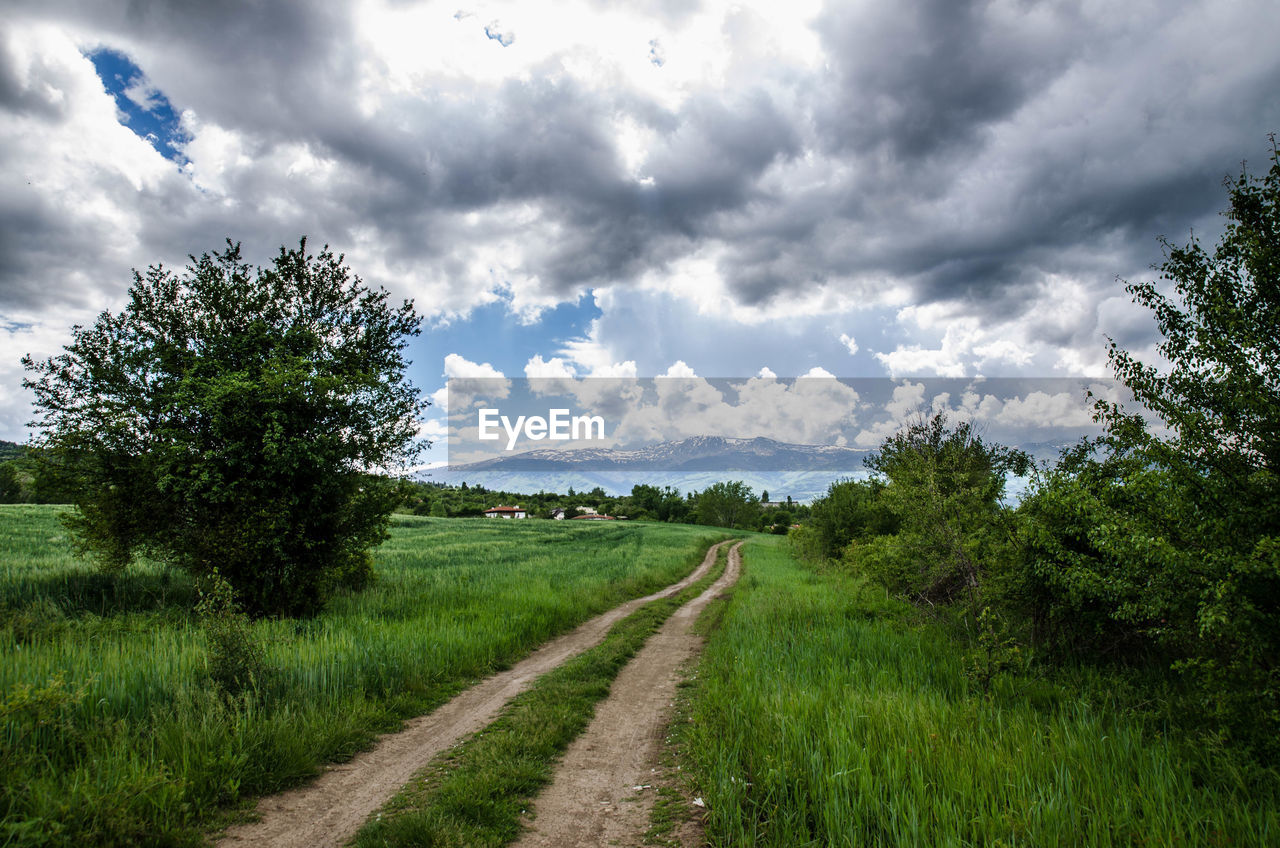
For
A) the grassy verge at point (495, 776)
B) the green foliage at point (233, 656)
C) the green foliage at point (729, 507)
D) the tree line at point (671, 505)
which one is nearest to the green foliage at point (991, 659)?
the grassy verge at point (495, 776)

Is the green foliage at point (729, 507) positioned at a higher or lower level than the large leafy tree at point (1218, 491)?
lower

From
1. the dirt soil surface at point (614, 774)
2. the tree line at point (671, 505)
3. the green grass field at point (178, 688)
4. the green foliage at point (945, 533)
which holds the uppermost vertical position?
the green foliage at point (945, 533)

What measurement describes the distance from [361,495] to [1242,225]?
1796 centimetres

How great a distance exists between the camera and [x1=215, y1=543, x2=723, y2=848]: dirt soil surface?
4746 millimetres

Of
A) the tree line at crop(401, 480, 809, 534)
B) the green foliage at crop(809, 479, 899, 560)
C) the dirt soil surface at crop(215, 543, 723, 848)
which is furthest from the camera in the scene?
the tree line at crop(401, 480, 809, 534)

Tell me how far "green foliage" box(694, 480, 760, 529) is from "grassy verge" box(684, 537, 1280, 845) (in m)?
122

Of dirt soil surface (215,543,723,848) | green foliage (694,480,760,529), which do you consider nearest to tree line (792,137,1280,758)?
dirt soil surface (215,543,723,848)

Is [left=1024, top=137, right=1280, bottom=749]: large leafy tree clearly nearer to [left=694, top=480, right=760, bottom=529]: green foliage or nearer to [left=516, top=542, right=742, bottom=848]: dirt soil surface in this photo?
[left=516, top=542, right=742, bottom=848]: dirt soil surface

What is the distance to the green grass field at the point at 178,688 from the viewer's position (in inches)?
181

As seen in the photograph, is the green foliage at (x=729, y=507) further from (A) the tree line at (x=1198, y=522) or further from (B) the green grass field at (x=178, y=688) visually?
(A) the tree line at (x=1198, y=522)

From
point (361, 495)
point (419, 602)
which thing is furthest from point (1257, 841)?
point (361, 495)

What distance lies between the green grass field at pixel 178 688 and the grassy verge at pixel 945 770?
478cm

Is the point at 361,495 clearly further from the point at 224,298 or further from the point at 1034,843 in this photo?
the point at 1034,843

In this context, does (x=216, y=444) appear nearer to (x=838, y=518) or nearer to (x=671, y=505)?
(x=838, y=518)
